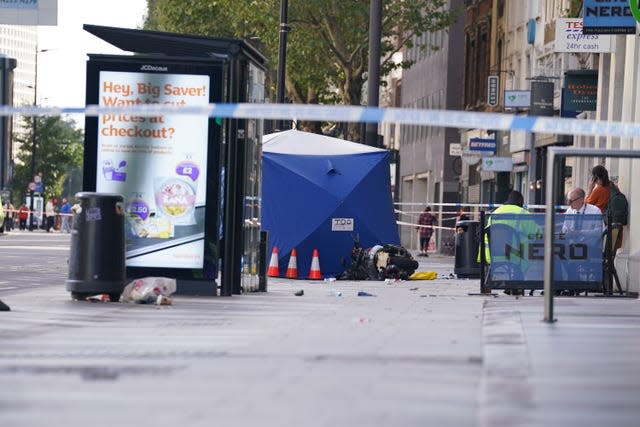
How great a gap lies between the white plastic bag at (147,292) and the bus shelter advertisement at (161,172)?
1.50 metres

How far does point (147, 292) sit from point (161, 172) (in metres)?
2.23

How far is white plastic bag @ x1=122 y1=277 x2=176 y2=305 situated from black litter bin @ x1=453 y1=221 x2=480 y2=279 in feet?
43.1

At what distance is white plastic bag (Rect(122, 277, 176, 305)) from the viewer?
62.1 ft

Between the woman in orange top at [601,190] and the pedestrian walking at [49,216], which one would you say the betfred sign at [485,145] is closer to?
the woman in orange top at [601,190]

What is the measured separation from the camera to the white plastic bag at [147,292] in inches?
745

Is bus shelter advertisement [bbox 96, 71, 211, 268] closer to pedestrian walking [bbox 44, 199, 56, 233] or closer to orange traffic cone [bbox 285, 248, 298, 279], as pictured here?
orange traffic cone [bbox 285, 248, 298, 279]

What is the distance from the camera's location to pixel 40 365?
1157 cm

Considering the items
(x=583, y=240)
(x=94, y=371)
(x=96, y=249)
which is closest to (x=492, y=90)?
(x=583, y=240)

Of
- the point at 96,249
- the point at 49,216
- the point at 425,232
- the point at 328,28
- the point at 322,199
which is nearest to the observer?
the point at 96,249

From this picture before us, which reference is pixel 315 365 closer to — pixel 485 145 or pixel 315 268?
pixel 315 268

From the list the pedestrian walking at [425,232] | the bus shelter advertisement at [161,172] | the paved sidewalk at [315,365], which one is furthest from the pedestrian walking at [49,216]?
the paved sidewalk at [315,365]

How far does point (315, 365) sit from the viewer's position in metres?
11.6

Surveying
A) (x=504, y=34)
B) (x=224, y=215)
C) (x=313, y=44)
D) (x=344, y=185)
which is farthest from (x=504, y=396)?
(x=313, y=44)

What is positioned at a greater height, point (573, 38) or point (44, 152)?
point (573, 38)
